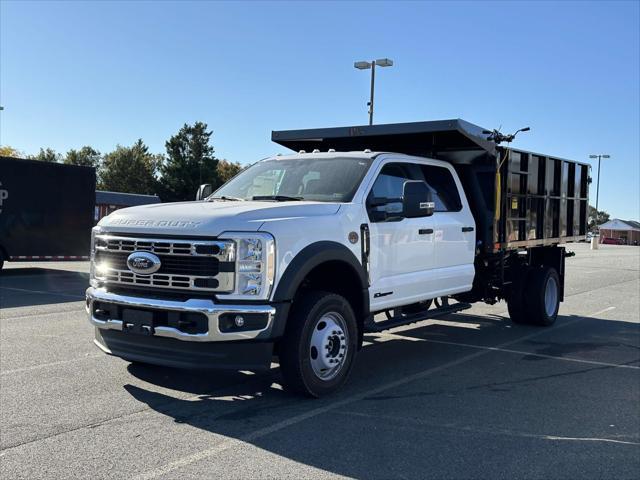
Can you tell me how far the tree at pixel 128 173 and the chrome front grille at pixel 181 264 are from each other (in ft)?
232

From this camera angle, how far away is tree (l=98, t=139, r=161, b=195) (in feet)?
248

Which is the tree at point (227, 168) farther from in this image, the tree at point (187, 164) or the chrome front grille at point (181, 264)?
the chrome front grille at point (181, 264)

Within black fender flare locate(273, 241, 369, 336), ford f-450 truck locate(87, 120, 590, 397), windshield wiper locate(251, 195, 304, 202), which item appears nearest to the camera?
ford f-450 truck locate(87, 120, 590, 397)

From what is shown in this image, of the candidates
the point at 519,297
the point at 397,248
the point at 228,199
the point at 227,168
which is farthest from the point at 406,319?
the point at 227,168

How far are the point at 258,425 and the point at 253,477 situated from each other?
3.17ft

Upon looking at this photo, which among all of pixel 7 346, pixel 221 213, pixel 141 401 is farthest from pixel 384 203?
pixel 7 346

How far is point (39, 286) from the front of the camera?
14.0 meters

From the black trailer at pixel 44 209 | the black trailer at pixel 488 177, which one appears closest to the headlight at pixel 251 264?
the black trailer at pixel 488 177

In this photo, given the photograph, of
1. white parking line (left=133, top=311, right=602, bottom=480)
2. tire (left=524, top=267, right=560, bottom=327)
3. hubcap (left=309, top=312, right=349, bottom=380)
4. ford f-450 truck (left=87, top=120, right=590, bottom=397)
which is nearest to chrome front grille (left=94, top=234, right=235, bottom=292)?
ford f-450 truck (left=87, top=120, right=590, bottom=397)

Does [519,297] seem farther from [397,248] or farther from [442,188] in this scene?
[397,248]

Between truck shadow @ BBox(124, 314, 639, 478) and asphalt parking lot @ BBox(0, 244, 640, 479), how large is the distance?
2 centimetres

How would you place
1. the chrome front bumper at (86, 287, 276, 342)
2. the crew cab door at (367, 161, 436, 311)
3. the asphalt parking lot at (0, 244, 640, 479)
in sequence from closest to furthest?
the asphalt parking lot at (0, 244, 640, 479) < the chrome front bumper at (86, 287, 276, 342) < the crew cab door at (367, 161, 436, 311)

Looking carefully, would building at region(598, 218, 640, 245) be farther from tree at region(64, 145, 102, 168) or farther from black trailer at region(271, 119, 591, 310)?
black trailer at region(271, 119, 591, 310)

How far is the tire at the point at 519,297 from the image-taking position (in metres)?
9.83
